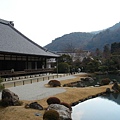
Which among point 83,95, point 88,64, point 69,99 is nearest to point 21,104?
point 69,99

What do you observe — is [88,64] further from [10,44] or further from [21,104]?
[21,104]

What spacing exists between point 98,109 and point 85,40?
128 metres

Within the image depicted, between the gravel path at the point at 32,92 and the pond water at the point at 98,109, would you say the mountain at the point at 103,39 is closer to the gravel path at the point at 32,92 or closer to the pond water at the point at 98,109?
the pond water at the point at 98,109

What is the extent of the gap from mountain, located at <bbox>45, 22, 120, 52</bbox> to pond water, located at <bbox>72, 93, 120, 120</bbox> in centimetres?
8410

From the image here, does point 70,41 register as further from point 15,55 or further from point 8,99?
point 8,99

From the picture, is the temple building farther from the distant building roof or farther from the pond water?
the pond water

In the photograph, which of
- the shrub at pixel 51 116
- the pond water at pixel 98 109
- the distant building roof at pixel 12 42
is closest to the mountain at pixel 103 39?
the distant building roof at pixel 12 42

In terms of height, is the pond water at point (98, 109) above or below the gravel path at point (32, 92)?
below

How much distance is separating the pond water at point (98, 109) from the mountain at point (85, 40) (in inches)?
3311

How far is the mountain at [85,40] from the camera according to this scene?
116 meters

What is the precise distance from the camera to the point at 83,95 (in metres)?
17.4

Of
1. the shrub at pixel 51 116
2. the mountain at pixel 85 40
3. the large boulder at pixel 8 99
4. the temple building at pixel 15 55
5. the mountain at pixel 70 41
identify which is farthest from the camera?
the mountain at pixel 70 41

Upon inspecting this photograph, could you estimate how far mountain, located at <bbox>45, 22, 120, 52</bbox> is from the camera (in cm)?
11626

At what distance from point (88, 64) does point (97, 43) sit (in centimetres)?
7573
